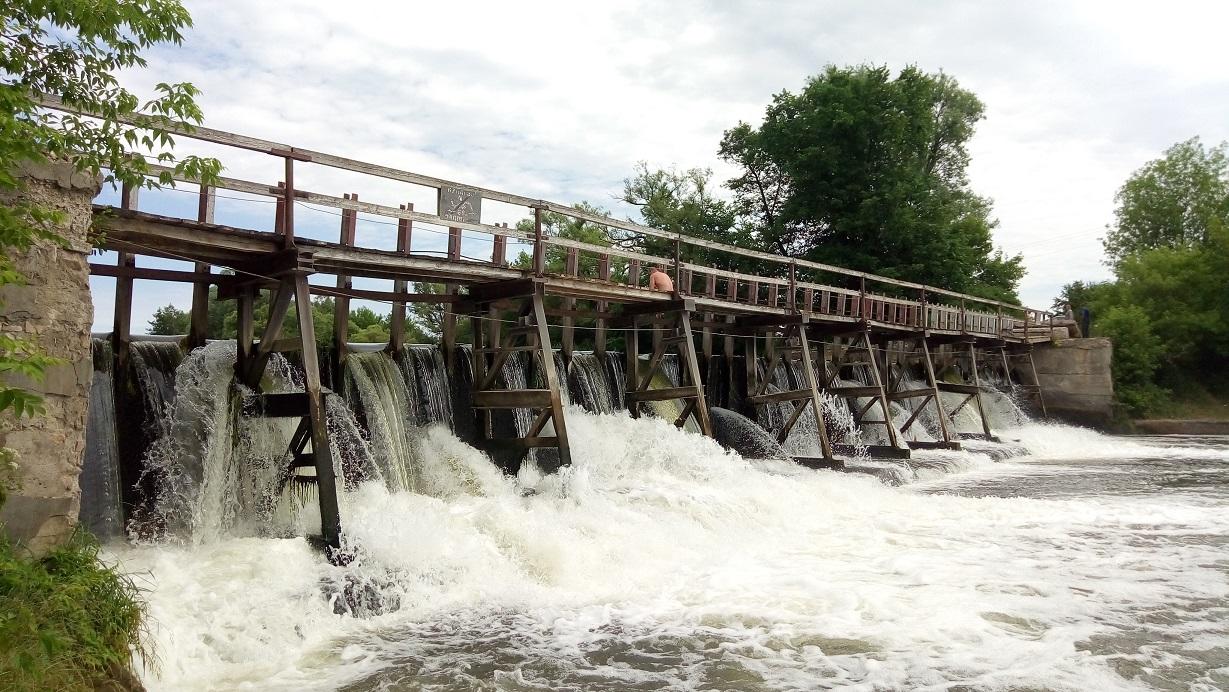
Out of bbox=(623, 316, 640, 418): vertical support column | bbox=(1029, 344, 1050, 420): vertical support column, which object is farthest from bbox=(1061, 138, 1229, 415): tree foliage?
bbox=(623, 316, 640, 418): vertical support column

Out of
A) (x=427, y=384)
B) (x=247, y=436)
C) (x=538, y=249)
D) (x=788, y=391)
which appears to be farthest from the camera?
(x=788, y=391)

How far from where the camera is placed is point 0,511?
17.0 ft

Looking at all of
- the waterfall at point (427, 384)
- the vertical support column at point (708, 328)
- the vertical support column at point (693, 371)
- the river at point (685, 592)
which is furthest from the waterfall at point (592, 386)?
the waterfall at point (427, 384)

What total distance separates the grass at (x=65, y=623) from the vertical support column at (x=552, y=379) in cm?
675

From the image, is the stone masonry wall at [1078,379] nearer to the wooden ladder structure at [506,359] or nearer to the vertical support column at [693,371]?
the vertical support column at [693,371]

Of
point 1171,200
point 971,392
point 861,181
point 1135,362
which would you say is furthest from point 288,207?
point 1171,200

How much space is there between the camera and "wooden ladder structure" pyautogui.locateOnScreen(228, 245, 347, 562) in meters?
8.79

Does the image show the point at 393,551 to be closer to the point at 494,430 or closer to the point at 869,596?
the point at 869,596

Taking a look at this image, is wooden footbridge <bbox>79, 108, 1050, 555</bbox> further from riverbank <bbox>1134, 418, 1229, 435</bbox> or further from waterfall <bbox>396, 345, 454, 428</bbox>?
riverbank <bbox>1134, 418, 1229, 435</bbox>

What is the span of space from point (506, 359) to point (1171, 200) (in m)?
49.4

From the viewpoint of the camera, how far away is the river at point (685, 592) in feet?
19.8

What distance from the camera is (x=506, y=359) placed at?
13.5m

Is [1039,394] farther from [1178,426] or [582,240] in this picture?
[582,240]

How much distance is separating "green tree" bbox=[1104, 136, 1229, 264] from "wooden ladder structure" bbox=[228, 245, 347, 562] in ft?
163
